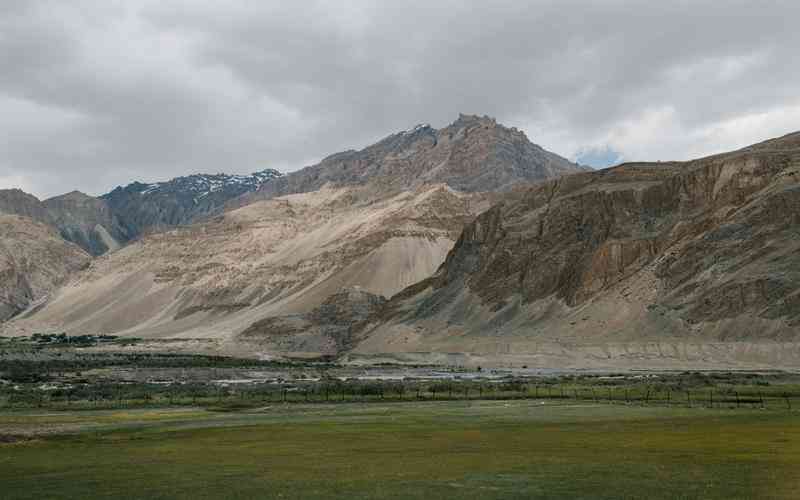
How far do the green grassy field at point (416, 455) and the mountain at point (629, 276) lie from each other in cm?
7021

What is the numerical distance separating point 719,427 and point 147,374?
80.0 m

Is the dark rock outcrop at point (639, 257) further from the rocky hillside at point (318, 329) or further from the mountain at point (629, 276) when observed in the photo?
the rocky hillside at point (318, 329)

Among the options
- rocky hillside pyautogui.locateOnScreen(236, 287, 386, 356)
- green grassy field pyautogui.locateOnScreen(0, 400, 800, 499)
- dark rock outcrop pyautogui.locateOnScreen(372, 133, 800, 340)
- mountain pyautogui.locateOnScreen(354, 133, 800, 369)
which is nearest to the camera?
green grassy field pyautogui.locateOnScreen(0, 400, 800, 499)

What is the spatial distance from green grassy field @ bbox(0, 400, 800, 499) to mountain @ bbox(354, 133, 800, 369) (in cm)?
7021

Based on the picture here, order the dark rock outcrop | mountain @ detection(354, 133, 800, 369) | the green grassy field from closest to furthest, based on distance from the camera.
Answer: the green grassy field < mountain @ detection(354, 133, 800, 369) < the dark rock outcrop

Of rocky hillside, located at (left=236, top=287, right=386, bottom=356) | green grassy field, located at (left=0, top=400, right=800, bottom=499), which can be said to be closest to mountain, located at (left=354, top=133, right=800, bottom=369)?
rocky hillside, located at (left=236, top=287, right=386, bottom=356)

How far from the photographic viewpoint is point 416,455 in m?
32.6

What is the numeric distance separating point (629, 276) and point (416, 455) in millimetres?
114959

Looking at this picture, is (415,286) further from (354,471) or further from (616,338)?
(354,471)

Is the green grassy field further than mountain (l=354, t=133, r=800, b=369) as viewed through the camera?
No

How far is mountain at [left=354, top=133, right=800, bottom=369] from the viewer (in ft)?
388

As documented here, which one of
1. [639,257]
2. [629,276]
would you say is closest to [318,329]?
[639,257]

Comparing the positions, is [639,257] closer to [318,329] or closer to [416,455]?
[318,329]

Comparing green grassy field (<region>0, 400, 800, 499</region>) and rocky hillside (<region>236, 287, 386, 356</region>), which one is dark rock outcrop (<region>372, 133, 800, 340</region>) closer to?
rocky hillside (<region>236, 287, 386, 356</region>)
